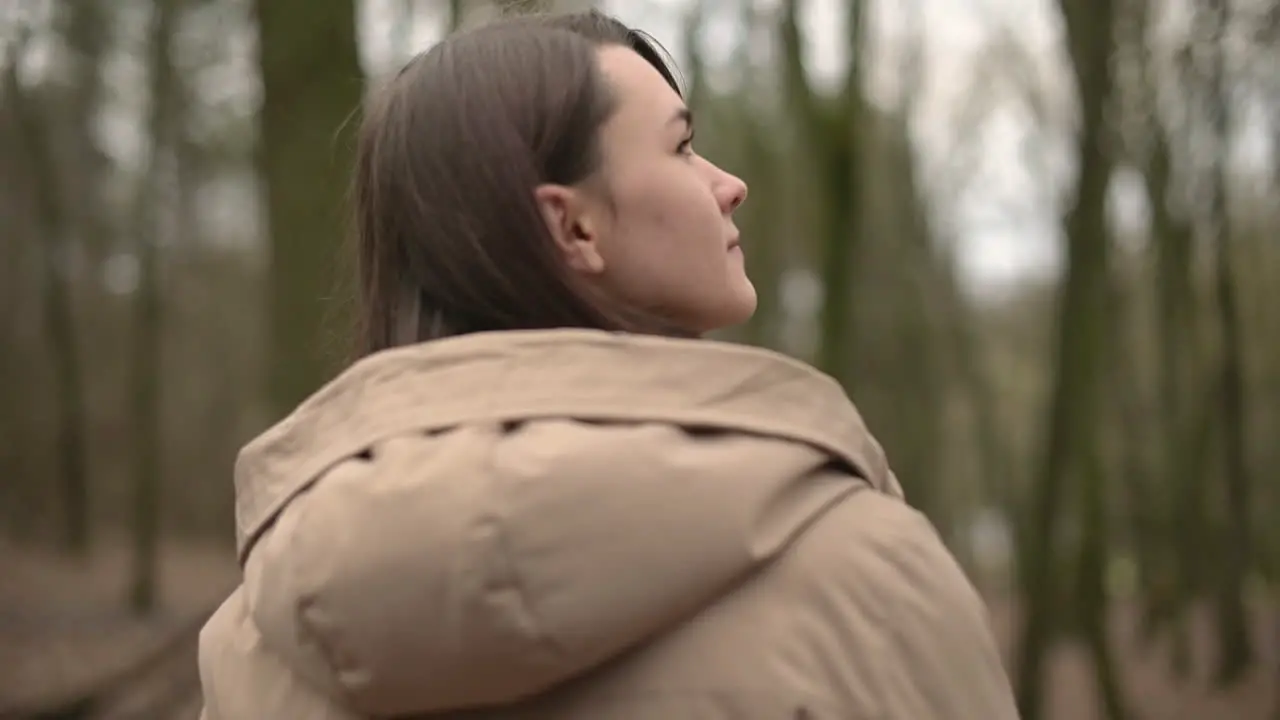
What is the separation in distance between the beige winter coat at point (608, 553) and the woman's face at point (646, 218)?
20cm

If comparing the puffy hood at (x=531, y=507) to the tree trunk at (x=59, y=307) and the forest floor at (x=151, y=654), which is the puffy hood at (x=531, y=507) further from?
the tree trunk at (x=59, y=307)

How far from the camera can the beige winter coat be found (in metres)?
0.97

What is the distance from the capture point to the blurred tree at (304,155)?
153 inches

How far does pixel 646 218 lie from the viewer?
1279mm

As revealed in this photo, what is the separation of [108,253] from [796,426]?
11.2 m

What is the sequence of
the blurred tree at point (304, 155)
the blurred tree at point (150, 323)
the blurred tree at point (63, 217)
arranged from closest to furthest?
1. the blurred tree at point (304, 155)
2. the blurred tree at point (63, 217)
3. the blurred tree at point (150, 323)

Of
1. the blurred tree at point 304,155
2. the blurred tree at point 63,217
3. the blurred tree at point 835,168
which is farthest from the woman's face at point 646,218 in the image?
the blurred tree at point 63,217

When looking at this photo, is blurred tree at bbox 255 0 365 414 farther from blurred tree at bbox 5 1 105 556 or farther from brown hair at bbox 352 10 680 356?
blurred tree at bbox 5 1 105 556

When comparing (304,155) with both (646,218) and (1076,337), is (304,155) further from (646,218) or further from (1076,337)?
(1076,337)

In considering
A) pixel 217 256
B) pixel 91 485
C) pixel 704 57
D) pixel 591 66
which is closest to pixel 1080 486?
pixel 704 57

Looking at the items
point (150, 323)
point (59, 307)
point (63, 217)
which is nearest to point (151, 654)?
point (63, 217)

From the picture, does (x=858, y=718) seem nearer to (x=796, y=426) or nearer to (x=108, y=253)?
(x=796, y=426)

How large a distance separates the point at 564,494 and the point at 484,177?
364 millimetres

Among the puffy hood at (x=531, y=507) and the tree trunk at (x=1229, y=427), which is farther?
the tree trunk at (x=1229, y=427)
